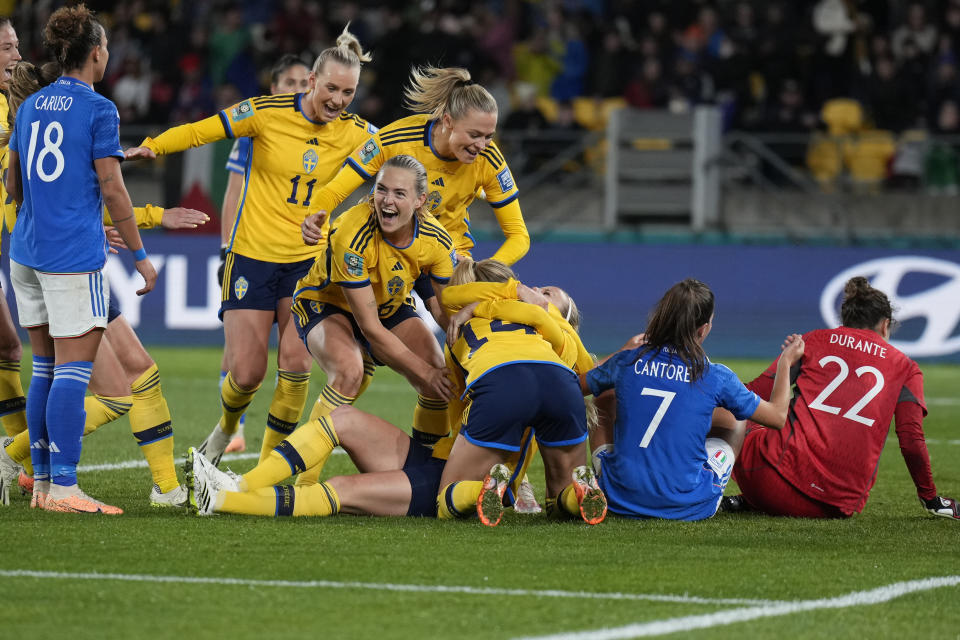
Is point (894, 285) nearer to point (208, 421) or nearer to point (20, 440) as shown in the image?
point (208, 421)

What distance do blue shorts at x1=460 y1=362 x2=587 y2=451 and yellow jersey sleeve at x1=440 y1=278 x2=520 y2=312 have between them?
0.44 m

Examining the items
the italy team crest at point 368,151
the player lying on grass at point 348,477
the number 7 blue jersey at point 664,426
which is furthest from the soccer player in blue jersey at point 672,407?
the italy team crest at point 368,151

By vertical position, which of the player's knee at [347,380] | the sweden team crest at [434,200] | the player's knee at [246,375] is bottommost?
the player's knee at [246,375]

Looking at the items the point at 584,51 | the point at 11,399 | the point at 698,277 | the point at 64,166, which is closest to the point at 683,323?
the point at 64,166

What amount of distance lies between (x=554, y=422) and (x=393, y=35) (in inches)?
501

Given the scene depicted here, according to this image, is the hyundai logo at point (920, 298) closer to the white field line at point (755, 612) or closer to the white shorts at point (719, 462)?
the white shorts at point (719, 462)

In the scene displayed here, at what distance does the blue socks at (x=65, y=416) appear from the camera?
5852 millimetres

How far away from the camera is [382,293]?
6.62m

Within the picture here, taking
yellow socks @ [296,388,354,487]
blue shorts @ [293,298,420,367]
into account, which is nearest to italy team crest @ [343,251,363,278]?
blue shorts @ [293,298,420,367]

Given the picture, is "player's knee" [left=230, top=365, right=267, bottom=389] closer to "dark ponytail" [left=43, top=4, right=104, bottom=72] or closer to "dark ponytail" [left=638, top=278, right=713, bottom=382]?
"dark ponytail" [left=43, top=4, right=104, bottom=72]

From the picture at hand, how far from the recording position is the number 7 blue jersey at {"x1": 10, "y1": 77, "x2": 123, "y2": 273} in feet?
18.9

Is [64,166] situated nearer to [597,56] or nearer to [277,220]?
[277,220]

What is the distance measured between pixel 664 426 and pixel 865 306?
48.6 inches

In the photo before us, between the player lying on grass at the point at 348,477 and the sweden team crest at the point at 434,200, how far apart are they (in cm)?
107
